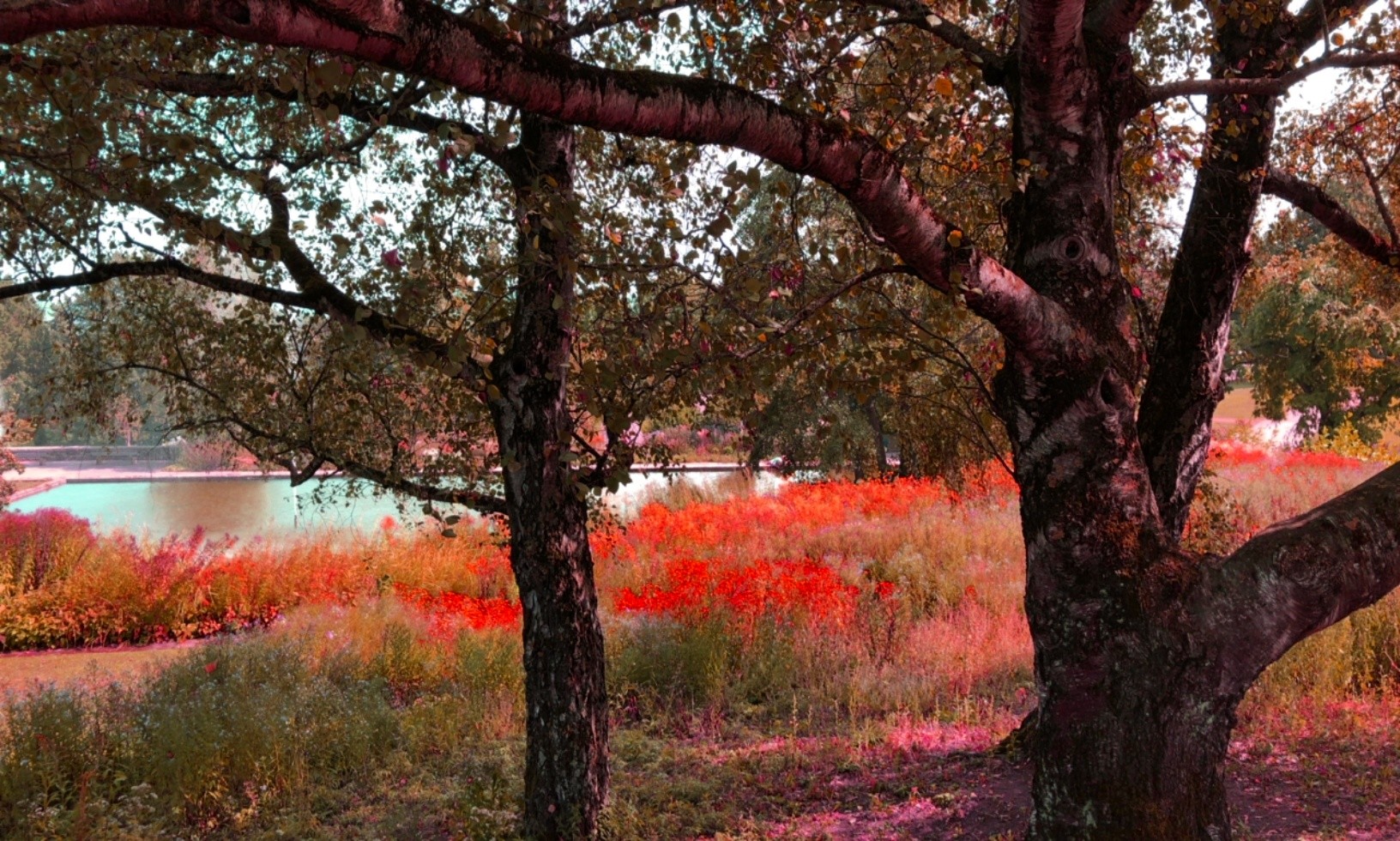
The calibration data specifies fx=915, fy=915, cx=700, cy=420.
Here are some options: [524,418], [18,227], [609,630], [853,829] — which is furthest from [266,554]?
[853,829]

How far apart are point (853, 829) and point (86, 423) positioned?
477cm

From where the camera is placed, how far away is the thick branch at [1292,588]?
9.70 feet

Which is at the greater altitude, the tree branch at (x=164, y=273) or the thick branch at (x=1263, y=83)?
the thick branch at (x=1263, y=83)

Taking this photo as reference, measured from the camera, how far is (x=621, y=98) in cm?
238

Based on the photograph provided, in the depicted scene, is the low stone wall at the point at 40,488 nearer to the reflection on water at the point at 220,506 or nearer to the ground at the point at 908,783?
the reflection on water at the point at 220,506

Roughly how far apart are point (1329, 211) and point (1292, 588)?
296 centimetres

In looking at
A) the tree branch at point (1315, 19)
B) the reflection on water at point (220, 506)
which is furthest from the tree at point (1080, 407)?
the reflection on water at point (220, 506)

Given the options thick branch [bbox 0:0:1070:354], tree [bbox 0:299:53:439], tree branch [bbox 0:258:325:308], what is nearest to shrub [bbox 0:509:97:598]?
tree [bbox 0:299:53:439]

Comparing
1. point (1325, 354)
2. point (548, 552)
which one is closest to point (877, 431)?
point (1325, 354)

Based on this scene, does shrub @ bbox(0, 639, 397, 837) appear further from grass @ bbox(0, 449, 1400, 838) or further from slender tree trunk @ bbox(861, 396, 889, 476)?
slender tree trunk @ bbox(861, 396, 889, 476)

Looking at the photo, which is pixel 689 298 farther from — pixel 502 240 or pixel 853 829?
pixel 853 829

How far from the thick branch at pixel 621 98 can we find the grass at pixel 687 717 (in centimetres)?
288

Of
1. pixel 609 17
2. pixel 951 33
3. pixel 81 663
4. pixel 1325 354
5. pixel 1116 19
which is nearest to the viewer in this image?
pixel 1116 19

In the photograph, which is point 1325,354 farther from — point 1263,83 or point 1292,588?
point 1292,588
